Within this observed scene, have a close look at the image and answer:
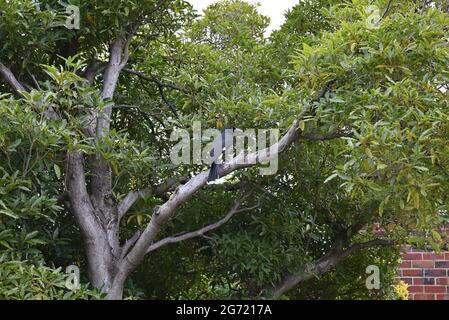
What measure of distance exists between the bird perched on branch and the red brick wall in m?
3.08

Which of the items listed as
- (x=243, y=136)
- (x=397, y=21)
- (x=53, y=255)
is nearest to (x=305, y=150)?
(x=243, y=136)

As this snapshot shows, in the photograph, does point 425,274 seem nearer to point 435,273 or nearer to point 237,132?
point 435,273

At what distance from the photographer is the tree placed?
391 cm

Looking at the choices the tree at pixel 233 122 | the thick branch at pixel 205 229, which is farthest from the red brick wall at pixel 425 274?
the thick branch at pixel 205 229

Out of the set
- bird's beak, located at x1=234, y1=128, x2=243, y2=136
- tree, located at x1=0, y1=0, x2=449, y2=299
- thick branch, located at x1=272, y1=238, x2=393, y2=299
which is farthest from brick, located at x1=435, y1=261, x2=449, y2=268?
bird's beak, located at x1=234, y1=128, x2=243, y2=136

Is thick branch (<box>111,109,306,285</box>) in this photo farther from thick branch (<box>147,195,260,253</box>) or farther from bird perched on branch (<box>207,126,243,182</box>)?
thick branch (<box>147,195,260,253</box>)

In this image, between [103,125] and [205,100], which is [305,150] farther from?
[103,125]

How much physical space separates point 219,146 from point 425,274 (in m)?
3.39

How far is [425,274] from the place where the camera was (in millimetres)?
7227

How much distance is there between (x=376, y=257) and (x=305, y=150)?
1573mm

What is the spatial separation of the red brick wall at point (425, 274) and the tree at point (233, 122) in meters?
1.29

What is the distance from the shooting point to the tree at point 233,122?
154 inches

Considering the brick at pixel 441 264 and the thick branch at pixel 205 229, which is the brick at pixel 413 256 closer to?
the brick at pixel 441 264

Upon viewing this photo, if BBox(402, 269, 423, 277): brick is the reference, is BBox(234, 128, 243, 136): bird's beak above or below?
above
